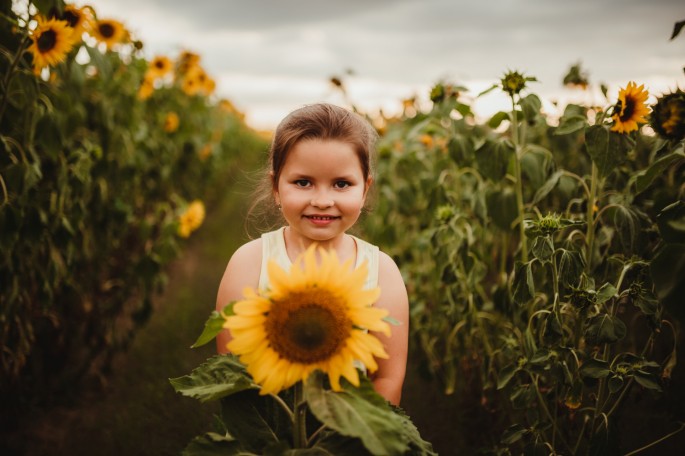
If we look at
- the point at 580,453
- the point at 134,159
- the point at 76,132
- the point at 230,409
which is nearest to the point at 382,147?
the point at 134,159

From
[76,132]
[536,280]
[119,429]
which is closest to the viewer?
[536,280]

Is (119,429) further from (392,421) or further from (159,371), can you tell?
(392,421)

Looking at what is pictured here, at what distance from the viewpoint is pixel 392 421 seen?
2.83 ft

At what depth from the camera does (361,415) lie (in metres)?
0.87

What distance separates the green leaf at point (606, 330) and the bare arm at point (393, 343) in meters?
0.51

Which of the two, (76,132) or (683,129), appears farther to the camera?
(76,132)

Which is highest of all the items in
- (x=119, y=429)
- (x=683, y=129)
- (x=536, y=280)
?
(x=683, y=129)

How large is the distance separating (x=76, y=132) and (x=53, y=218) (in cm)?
66

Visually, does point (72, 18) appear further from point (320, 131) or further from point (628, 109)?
point (628, 109)

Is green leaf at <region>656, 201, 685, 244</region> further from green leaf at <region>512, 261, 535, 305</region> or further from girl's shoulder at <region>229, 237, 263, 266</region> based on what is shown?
girl's shoulder at <region>229, 237, 263, 266</region>

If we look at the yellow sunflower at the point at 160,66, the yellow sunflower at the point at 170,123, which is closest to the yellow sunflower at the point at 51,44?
the yellow sunflower at the point at 160,66

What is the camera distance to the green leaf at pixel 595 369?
1415 mm

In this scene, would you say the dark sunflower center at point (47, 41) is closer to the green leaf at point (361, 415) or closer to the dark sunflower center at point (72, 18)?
the dark sunflower center at point (72, 18)

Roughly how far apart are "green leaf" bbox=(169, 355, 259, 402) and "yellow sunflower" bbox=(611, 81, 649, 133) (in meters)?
1.26
